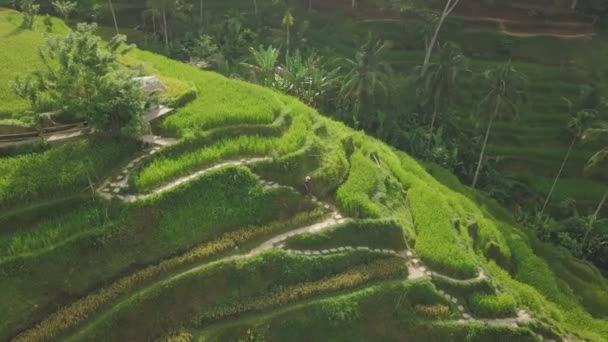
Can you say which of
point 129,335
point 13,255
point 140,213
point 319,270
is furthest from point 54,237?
point 319,270

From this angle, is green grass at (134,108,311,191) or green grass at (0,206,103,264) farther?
green grass at (134,108,311,191)

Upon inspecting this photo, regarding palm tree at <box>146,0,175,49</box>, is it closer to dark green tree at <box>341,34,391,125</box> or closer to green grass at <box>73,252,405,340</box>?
dark green tree at <box>341,34,391,125</box>

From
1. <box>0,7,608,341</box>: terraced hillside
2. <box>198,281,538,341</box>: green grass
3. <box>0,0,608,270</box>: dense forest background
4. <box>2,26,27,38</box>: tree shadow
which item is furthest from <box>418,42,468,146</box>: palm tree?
<box>2,26,27,38</box>: tree shadow

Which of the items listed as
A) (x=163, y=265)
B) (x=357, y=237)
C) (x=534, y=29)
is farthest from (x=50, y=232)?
(x=534, y=29)

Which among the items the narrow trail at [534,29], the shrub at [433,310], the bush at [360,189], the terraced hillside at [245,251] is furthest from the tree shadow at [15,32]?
the narrow trail at [534,29]

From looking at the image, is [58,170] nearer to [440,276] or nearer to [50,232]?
[50,232]

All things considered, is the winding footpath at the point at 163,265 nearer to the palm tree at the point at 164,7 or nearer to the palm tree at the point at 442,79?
the palm tree at the point at 442,79
